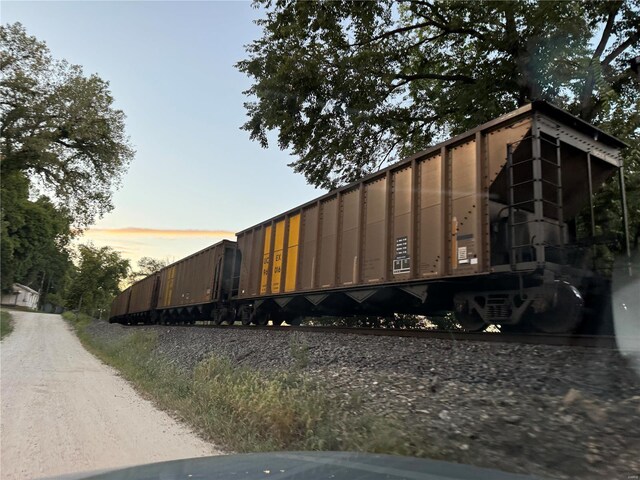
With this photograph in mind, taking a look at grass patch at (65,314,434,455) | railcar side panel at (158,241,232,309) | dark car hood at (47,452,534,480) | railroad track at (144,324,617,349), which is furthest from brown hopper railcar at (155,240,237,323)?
dark car hood at (47,452,534,480)

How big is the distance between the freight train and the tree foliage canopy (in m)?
3.37

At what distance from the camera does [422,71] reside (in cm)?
1572

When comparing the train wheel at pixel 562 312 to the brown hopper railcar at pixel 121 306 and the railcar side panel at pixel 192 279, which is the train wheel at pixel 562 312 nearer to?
the railcar side panel at pixel 192 279

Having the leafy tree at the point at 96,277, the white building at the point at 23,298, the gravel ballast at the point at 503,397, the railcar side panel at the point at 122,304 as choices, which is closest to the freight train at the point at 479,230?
the gravel ballast at the point at 503,397

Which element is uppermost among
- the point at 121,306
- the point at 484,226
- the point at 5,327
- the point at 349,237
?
the point at 349,237

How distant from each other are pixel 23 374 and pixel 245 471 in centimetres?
1014

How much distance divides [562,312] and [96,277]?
68.9 meters

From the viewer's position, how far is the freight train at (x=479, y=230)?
6.96 m

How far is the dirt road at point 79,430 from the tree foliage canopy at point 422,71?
866 cm

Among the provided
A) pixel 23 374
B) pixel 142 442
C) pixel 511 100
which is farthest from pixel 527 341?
pixel 23 374

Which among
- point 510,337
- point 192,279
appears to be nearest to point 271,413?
point 510,337

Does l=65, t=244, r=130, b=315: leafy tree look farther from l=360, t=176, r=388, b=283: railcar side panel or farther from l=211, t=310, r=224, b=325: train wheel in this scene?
l=360, t=176, r=388, b=283: railcar side panel

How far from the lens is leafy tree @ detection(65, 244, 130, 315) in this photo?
216ft

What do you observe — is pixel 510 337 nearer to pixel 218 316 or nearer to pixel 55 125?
pixel 218 316
